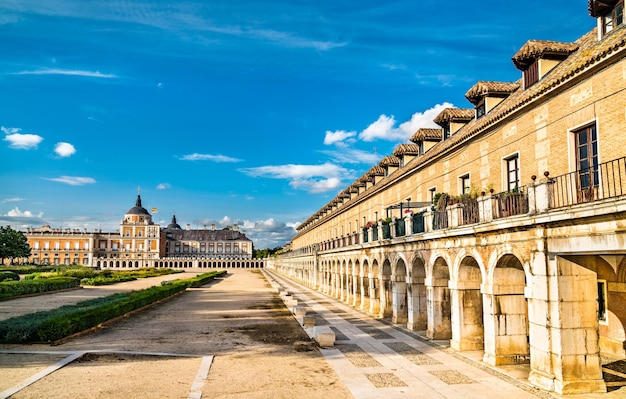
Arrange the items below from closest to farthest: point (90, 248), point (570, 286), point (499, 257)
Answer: point (570, 286) → point (499, 257) → point (90, 248)

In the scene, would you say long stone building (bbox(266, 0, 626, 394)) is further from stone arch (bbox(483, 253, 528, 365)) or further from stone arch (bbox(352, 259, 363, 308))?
stone arch (bbox(352, 259, 363, 308))

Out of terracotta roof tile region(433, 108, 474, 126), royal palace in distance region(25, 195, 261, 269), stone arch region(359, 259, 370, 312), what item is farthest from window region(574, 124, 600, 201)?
royal palace in distance region(25, 195, 261, 269)

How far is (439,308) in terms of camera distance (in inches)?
774

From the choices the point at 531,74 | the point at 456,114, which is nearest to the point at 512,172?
the point at 531,74

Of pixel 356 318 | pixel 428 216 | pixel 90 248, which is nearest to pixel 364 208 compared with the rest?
pixel 356 318

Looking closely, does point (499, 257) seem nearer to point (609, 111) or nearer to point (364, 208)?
point (609, 111)

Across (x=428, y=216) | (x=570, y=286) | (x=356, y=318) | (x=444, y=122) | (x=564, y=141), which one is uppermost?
(x=444, y=122)

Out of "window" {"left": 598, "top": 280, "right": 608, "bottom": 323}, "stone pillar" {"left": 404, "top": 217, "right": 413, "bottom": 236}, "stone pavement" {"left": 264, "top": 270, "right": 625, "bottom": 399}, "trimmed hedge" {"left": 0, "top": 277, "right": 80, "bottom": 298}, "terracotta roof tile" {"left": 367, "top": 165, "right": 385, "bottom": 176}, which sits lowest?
"stone pavement" {"left": 264, "top": 270, "right": 625, "bottom": 399}

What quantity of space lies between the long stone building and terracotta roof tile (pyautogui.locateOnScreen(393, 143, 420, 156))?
6752 millimetres

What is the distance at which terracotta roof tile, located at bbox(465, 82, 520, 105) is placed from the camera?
71.1 feet

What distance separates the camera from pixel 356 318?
1080 inches

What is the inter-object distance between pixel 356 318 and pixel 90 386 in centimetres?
Answer: 1742

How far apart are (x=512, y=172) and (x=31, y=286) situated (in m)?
37.7

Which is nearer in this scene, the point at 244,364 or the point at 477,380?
the point at 477,380
